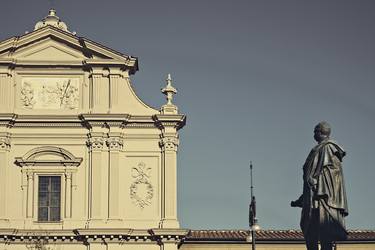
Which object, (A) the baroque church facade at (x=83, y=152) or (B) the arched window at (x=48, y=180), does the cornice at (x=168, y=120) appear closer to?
(A) the baroque church facade at (x=83, y=152)

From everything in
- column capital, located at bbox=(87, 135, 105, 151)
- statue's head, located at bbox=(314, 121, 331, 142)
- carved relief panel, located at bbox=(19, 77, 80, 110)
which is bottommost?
statue's head, located at bbox=(314, 121, 331, 142)

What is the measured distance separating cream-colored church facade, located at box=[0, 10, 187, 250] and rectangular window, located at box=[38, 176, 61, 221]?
0.04 metres

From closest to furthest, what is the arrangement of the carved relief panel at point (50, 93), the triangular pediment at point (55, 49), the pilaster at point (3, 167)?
the pilaster at point (3, 167), the triangular pediment at point (55, 49), the carved relief panel at point (50, 93)

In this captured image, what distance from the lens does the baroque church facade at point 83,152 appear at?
4294cm

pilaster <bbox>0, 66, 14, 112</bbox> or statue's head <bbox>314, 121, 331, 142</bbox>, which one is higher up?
pilaster <bbox>0, 66, 14, 112</bbox>

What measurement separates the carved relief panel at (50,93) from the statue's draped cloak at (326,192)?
112ft

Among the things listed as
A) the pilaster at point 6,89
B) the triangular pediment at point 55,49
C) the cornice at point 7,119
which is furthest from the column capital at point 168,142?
the pilaster at point 6,89

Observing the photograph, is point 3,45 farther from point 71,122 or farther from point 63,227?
point 63,227

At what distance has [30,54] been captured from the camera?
44.6 m

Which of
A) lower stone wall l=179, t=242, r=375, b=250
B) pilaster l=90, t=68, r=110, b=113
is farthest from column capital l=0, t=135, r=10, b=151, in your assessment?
lower stone wall l=179, t=242, r=375, b=250

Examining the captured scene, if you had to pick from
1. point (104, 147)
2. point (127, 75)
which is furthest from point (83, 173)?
point (127, 75)

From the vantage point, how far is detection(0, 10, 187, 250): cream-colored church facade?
43.0 m

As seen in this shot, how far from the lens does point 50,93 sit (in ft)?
146

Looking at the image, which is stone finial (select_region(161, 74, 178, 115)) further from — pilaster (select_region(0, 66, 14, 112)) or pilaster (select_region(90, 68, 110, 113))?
pilaster (select_region(0, 66, 14, 112))
